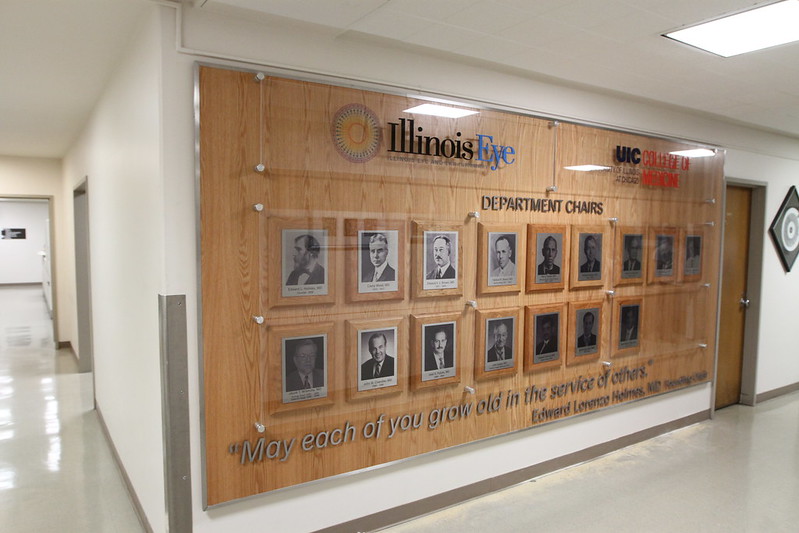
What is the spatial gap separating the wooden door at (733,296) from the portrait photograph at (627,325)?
1.69 meters

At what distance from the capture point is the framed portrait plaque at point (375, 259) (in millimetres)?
2896

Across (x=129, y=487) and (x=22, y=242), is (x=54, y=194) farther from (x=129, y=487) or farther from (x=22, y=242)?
(x=22, y=242)

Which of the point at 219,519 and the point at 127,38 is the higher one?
the point at 127,38

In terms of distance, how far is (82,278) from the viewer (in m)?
6.31

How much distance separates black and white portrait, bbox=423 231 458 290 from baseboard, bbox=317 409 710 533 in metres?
1.34

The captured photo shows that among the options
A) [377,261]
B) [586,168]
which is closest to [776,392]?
[586,168]

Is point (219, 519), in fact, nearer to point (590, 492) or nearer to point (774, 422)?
point (590, 492)

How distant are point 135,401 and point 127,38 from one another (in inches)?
84.3

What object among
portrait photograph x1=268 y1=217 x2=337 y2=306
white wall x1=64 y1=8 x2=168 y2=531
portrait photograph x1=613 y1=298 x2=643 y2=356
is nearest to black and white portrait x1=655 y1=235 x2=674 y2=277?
portrait photograph x1=613 y1=298 x2=643 y2=356

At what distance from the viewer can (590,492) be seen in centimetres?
357

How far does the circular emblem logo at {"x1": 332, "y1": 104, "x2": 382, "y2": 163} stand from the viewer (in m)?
2.82

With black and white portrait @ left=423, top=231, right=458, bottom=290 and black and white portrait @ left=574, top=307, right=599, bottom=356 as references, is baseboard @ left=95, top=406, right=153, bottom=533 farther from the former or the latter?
black and white portrait @ left=574, top=307, right=599, bottom=356

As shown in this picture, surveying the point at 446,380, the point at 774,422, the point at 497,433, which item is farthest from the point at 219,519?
the point at 774,422

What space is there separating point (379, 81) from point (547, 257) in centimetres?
170
